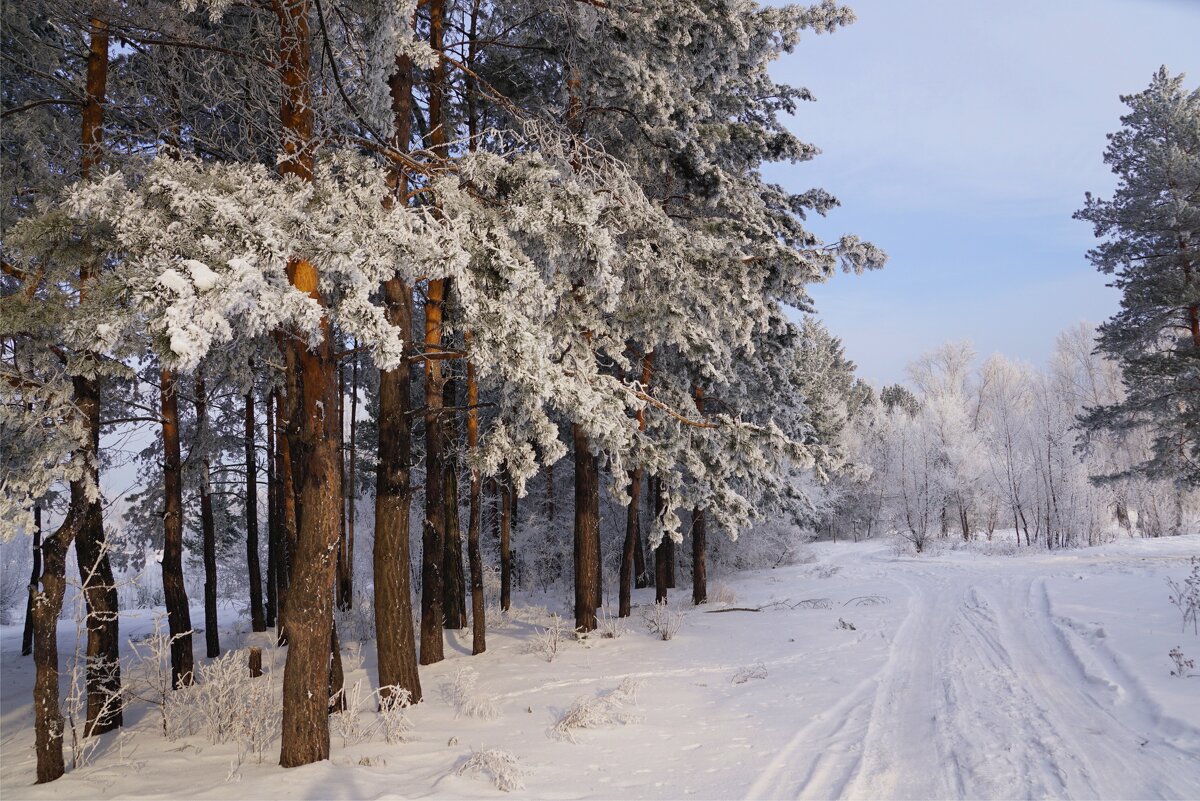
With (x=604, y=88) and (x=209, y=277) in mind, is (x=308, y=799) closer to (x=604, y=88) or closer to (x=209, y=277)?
(x=209, y=277)

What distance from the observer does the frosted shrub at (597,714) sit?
5.81m

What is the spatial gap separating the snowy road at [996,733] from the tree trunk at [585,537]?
4.68m

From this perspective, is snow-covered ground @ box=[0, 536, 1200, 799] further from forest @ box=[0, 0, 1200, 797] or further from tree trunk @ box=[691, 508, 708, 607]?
tree trunk @ box=[691, 508, 708, 607]

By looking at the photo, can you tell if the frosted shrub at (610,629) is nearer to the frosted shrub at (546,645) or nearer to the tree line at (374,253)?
the tree line at (374,253)

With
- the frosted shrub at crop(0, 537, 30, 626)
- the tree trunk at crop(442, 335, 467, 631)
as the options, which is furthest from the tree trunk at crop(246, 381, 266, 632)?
the frosted shrub at crop(0, 537, 30, 626)

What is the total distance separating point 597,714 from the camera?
6102 mm

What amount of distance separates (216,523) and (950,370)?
49877mm

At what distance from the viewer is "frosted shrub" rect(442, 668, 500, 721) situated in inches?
254

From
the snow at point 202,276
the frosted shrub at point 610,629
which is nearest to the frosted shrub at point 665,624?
the frosted shrub at point 610,629

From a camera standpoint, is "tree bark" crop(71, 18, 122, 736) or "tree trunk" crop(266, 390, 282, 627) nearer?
"tree bark" crop(71, 18, 122, 736)

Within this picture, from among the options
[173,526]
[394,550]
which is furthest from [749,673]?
[173,526]

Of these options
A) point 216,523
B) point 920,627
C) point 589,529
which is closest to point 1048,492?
point 920,627

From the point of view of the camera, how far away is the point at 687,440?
9477 millimetres

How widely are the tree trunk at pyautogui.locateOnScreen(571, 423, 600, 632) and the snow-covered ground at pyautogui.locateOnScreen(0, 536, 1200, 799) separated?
826 millimetres
